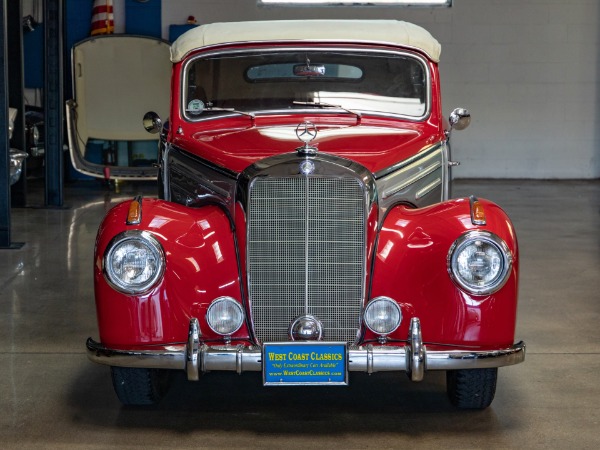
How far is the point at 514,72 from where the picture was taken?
48.3 feet

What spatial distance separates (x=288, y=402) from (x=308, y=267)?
0.78m

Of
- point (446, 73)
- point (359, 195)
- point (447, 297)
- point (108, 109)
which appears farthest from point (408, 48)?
point (446, 73)

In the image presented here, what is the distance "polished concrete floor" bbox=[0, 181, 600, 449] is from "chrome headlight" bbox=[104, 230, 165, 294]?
651mm

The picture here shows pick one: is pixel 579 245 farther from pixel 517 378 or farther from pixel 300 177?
pixel 300 177

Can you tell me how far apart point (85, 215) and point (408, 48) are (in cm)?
629

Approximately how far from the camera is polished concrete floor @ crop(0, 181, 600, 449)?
4000 millimetres

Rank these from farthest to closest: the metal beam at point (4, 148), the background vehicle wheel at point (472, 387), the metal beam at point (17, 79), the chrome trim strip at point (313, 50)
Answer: the metal beam at point (17, 79) → the metal beam at point (4, 148) → the chrome trim strip at point (313, 50) → the background vehicle wheel at point (472, 387)

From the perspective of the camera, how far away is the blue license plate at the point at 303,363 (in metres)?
3.75

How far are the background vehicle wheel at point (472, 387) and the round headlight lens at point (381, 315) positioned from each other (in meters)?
0.48

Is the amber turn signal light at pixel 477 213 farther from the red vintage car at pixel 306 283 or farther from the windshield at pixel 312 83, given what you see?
the windshield at pixel 312 83

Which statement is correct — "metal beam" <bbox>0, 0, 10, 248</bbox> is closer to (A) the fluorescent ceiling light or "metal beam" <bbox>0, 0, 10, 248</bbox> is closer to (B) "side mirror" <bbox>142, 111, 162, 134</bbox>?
(B) "side mirror" <bbox>142, 111, 162, 134</bbox>

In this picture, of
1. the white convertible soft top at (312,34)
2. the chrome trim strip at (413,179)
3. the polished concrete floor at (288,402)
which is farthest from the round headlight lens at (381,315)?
the white convertible soft top at (312,34)

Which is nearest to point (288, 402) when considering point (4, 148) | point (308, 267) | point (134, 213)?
point (308, 267)

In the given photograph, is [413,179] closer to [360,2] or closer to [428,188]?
[428,188]
